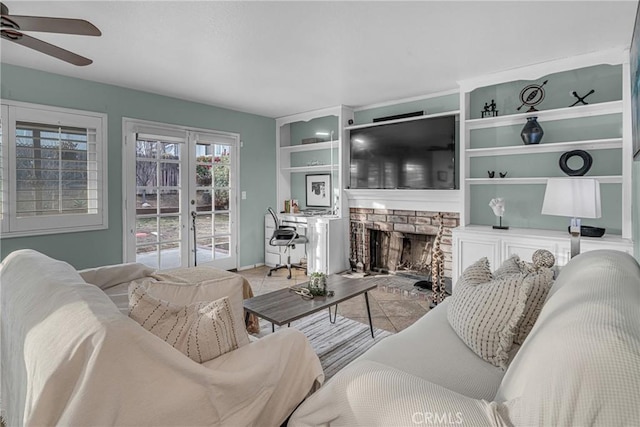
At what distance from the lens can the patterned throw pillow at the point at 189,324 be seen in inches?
51.6

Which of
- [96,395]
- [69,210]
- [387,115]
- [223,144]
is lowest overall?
[96,395]

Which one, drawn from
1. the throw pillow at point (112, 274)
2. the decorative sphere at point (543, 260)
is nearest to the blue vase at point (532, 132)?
the decorative sphere at point (543, 260)

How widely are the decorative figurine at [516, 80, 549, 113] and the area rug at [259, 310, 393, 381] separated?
2750 millimetres

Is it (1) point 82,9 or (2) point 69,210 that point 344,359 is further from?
(2) point 69,210

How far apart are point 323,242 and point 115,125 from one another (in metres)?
2.94

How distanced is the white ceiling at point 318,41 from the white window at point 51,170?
49 cm

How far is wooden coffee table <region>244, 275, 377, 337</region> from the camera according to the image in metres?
2.29

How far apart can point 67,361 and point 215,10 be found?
86.4 inches

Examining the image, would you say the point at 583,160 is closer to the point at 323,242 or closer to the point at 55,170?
the point at 323,242

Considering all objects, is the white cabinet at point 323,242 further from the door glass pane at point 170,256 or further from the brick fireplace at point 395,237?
the door glass pane at point 170,256

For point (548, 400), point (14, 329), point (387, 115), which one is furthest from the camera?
point (387, 115)

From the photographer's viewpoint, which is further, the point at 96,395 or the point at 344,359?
the point at 344,359

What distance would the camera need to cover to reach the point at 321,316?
136 inches

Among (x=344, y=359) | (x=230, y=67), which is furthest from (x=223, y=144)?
(x=344, y=359)
